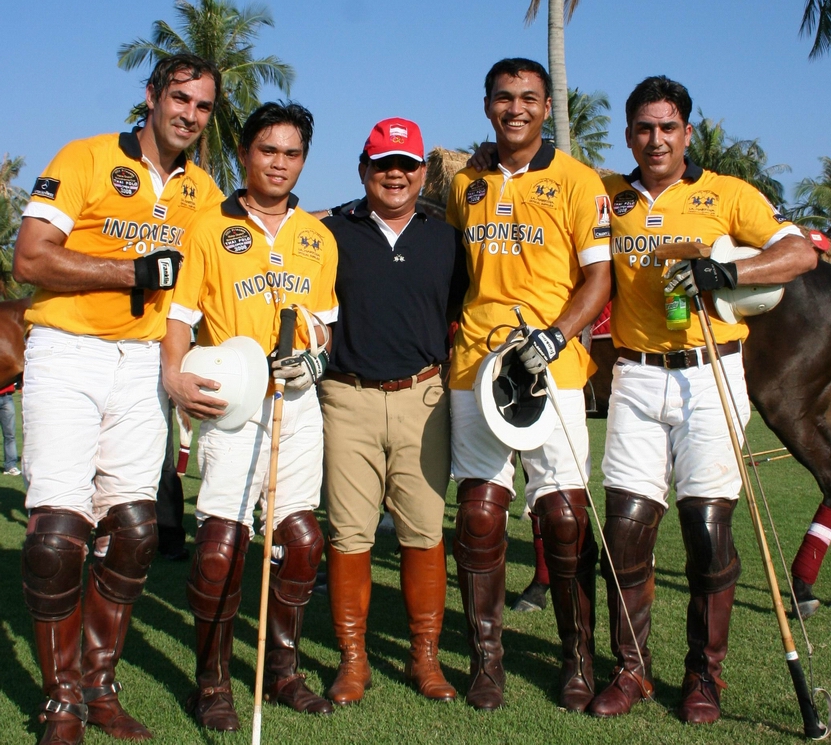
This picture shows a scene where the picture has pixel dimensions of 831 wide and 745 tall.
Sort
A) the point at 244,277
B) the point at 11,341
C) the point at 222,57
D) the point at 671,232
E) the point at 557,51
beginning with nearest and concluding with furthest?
1. the point at 244,277
2. the point at 671,232
3. the point at 11,341
4. the point at 557,51
5. the point at 222,57

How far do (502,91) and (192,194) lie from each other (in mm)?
1378

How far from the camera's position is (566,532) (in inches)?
136

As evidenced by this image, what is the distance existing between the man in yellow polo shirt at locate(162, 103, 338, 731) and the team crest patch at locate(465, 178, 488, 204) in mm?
675

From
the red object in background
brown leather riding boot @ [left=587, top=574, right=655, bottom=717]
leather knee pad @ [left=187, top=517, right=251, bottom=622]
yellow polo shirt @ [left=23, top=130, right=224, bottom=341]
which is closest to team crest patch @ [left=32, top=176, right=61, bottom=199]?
yellow polo shirt @ [left=23, top=130, right=224, bottom=341]

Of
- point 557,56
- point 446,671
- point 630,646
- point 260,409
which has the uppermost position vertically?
point 557,56

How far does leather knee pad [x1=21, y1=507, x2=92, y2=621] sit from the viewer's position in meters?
3.12

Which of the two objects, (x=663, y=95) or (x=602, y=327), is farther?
(x=602, y=327)

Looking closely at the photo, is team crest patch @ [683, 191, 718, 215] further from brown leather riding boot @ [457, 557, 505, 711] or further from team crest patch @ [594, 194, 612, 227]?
brown leather riding boot @ [457, 557, 505, 711]

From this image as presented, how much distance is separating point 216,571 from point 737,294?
2.34 meters

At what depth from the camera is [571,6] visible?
480 inches

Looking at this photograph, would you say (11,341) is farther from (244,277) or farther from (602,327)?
(244,277)

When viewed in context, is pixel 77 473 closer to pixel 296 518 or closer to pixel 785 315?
pixel 296 518

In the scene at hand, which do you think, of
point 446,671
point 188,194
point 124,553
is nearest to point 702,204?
point 188,194

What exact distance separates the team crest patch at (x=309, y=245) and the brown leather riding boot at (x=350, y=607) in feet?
4.07
